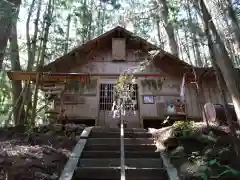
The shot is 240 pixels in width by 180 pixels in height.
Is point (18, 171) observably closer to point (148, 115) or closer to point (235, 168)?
point (235, 168)

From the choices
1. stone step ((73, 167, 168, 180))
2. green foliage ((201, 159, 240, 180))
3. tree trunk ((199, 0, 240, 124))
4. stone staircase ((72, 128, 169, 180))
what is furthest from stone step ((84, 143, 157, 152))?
tree trunk ((199, 0, 240, 124))

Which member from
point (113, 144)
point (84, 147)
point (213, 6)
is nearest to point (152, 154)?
point (113, 144)

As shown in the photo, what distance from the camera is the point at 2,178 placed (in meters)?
3.85

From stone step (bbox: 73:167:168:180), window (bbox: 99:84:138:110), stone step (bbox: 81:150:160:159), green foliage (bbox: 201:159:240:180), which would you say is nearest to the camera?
green foliage (bbox: 201:159:240:180)

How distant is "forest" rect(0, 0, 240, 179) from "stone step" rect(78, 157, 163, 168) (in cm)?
161

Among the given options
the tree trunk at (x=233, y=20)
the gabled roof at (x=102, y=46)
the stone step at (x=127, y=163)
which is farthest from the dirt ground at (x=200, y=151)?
the gabled roof at (x=102, y=46)

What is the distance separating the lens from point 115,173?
450 centimetres

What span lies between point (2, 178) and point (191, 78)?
26.2 ft

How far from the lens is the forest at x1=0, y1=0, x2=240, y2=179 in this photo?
15.1 ft

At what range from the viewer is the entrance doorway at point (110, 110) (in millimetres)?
9453

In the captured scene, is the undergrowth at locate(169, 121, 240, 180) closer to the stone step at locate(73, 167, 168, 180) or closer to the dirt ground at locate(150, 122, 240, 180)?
the dirt ground at locate(150, 122, 240, 180)

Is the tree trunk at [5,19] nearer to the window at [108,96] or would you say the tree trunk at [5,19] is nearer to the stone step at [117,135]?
the stone step at [117,135]

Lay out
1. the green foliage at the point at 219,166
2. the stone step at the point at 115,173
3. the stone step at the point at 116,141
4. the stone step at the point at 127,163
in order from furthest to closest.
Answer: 1. the stone step at the point at 116,141
2. the stone step at the point at 127,163
3. the stone step at the point at 115,173
4. the green foliage at the point at 219,166

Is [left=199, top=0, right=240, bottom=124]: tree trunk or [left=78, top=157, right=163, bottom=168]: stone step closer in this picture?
[left=199, top=0, right=240, bottom=124]: tree trunk
